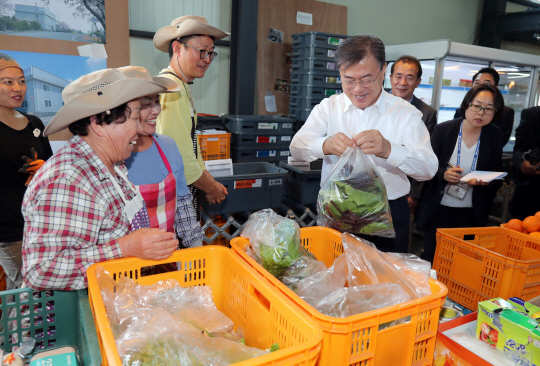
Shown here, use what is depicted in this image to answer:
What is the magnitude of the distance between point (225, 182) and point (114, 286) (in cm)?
177

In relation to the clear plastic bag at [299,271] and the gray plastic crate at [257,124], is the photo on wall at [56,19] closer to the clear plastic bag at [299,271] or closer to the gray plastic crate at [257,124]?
the gray plastic crate at [257,124]

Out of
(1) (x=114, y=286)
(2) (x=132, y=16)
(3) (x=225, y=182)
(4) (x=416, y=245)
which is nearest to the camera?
(1) (x=114, y=286)

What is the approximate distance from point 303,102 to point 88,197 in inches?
135

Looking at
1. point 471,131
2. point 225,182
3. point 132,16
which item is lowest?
point 225,182

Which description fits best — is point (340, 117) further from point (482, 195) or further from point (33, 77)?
point (33, 77)

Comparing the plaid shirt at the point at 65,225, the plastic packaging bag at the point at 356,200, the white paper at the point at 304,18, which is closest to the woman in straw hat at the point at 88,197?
the plaid shirt at the point at 65,225

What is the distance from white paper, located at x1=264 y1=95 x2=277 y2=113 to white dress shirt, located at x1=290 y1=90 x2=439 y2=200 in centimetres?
290

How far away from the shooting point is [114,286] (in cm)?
104

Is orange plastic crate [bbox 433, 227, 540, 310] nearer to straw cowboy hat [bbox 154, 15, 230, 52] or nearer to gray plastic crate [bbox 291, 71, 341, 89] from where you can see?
straw cowboy hat [bbox 154, 15, 230, 52]

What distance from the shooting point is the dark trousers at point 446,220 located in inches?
104

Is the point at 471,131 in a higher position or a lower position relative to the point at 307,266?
higher

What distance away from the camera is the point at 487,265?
155cm

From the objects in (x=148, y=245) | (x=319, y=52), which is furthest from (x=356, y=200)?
(x=319, y=52)

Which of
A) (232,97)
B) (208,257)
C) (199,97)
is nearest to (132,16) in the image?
(199,97)
